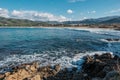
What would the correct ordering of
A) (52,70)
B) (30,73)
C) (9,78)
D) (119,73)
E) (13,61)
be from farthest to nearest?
(13,61)
(52,70)
(30,73)
(9,78)
(119,73)

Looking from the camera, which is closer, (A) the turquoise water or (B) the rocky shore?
(B) the rocky shore

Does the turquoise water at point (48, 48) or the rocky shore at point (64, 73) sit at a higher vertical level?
the rocky shore at point (64, 73)

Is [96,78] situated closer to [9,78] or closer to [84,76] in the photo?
[84,76]

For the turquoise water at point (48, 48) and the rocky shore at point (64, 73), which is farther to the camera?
the turquoise water at point (48, 48)

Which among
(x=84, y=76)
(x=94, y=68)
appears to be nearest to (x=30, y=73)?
(x=84, y=76)

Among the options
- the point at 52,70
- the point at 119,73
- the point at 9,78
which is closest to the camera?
the point at 119,73

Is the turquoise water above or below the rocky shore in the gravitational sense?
below

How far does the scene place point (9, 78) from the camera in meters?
15.0

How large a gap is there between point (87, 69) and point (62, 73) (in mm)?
2573

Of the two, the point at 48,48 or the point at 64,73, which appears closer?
the point at 64,73

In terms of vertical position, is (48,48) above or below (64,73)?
below

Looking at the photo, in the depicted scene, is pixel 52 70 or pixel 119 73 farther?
pixel 52 70

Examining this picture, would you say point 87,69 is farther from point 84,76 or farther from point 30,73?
point 30,73

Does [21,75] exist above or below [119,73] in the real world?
below
